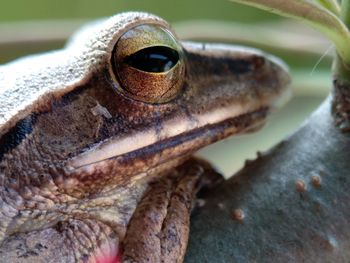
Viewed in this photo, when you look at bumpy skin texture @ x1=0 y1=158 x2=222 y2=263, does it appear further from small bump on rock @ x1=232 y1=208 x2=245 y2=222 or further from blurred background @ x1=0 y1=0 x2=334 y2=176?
blurred background @ x1=0 y1=0 x2=334 y2=176

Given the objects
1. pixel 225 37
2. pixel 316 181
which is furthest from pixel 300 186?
pixel 225 37

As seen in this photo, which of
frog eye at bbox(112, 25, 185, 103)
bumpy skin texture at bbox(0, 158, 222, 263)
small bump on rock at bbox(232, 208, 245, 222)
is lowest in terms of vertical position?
bumpy skin texture at bbox(0, 158, 222, 263)

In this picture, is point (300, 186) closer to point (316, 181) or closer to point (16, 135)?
point (316, 181)

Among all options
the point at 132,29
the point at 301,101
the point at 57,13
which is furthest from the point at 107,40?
the point at 57,13

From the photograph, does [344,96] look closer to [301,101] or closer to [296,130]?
[296,130]

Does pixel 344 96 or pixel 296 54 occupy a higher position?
pixel 344 96

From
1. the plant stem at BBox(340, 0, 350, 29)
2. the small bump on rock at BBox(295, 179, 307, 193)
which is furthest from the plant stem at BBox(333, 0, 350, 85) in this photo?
the small bump on rock at BBox(295, 179, 307, 193)

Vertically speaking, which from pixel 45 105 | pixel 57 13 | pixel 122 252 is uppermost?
pixel 45 105
